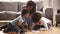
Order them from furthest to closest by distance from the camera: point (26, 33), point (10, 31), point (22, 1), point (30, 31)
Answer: point (22, 1) < point (30, 31) < point (26, 33) < point (10, 31)

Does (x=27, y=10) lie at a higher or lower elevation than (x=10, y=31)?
higher

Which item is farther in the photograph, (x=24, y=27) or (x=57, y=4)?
(x=57, y=4)

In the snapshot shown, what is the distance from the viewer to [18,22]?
2.22 meters

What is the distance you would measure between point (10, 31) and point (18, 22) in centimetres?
75

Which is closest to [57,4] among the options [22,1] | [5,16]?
[22,1]

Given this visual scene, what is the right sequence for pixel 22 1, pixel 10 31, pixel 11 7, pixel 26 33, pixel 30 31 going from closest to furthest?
1. pixel 10 31
2. pixel 26 33
3. pixel 30 31
4. pixel 11 7
5. pixel 22 1

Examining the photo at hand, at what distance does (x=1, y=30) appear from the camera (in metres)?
2.11

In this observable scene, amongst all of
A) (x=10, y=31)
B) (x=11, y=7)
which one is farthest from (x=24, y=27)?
(x=11, y=7)

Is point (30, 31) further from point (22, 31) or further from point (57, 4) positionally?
point (57, 4)

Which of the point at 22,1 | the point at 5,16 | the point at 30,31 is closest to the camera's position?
the point at 30,31

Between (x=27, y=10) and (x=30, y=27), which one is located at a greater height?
(x=27, y=10)

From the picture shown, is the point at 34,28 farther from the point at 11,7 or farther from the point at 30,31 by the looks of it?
the point at 11,7

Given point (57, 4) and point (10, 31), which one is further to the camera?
point (57, 4)

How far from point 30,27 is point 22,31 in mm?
196
